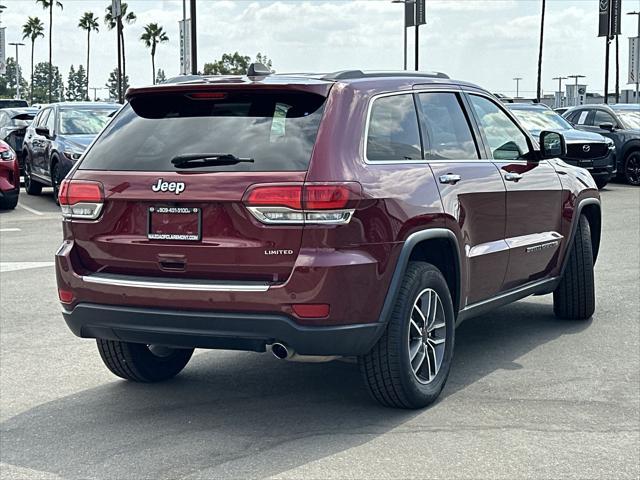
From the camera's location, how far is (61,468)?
4973mm

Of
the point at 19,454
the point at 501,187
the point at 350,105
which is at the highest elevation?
the point at 350,105

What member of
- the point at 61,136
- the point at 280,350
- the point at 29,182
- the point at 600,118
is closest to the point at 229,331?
the point at 280,350

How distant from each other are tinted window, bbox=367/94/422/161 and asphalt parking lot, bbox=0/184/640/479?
1367 millimetres

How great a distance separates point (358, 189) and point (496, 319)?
354 cm

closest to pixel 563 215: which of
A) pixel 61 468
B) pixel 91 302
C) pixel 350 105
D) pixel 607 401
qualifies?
pixel 607 401

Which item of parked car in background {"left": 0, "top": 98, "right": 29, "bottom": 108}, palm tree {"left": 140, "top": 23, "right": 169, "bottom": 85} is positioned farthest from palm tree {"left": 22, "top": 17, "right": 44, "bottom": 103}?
parked car in background {"left": 0, "top": 98, "right": 29, "bottom": 108}

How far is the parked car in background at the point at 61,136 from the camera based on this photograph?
19.0m

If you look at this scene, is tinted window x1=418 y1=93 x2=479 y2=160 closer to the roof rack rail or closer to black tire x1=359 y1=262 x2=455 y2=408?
the roof rack rail

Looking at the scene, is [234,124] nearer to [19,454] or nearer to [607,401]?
[19,454]

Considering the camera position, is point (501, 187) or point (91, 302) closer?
point (91, 302)

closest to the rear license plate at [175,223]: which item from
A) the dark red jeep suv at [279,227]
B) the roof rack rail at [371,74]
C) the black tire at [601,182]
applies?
the dark red jeep suv at [279,227]

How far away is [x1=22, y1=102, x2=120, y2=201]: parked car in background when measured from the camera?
19000 millimetres

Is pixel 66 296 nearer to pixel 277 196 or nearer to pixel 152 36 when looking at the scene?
pixel 277 196

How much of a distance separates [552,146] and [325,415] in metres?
2.88
